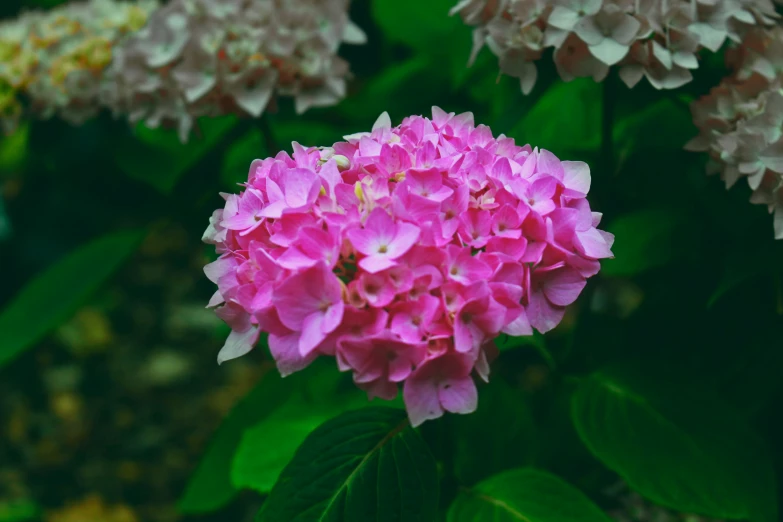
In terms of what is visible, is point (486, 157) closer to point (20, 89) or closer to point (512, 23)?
point (512, 23)

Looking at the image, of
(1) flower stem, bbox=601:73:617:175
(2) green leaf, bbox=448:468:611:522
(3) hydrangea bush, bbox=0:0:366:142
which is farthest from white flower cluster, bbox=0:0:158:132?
(2) green leaf, bbox=448:468:611:522

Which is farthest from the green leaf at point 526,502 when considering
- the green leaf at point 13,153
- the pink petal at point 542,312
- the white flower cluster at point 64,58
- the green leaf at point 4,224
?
the green leaf at point 13,153

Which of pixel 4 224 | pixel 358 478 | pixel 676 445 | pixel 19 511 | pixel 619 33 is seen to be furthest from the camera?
pixel 4 224

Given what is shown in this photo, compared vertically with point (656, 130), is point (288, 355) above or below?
above

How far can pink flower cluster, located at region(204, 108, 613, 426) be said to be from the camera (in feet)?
1.71

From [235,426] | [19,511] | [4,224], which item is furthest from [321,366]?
[4,224]

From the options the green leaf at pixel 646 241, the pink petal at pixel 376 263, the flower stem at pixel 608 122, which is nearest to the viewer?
the pink petal at pixel 376 263

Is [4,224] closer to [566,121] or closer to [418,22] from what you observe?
[418,22]

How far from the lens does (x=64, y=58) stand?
47.8 inches

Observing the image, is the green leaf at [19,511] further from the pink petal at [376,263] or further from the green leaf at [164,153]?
the pink petal at [376,263]

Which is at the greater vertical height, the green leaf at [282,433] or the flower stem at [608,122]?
the flower stem at [608,122]

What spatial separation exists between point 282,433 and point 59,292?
62 centimetres

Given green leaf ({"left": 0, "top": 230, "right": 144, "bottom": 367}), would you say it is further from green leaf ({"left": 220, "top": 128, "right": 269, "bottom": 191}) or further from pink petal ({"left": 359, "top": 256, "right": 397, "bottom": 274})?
pink petal ({"left": 359, "top": 256, "right": 397, "bottom": 274})

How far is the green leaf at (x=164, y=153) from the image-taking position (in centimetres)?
133
